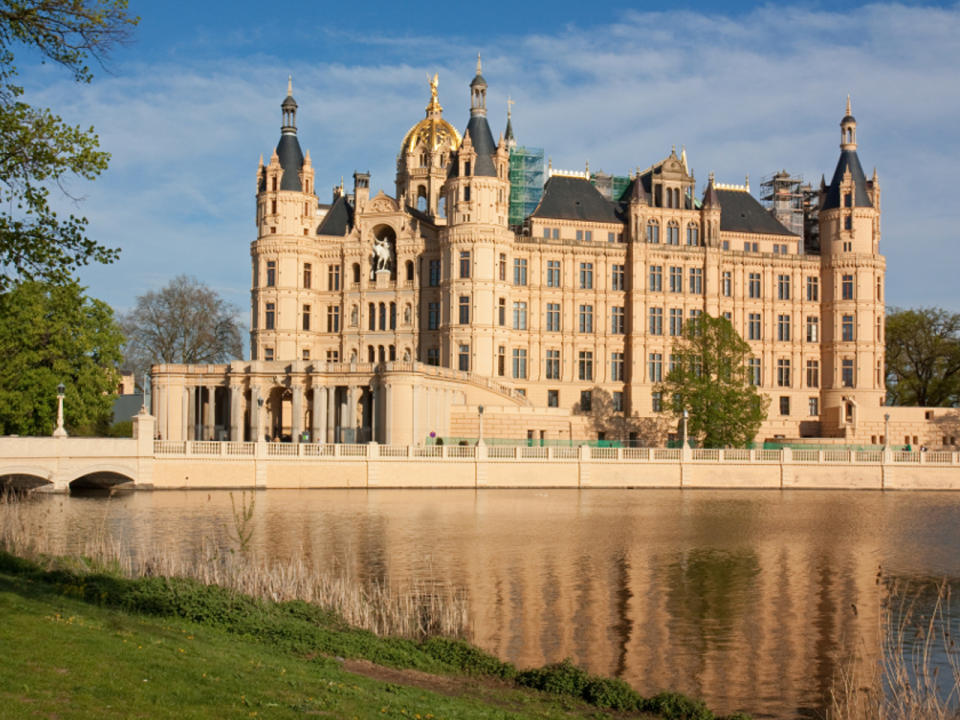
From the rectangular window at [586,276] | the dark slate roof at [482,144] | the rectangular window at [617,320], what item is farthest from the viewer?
the rectangular window at [617,320]

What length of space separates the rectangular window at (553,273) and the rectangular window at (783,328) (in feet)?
62.0

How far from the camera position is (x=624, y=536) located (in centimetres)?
3912

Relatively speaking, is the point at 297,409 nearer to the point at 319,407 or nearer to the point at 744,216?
the point at 319,407

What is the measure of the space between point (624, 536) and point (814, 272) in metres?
54.6

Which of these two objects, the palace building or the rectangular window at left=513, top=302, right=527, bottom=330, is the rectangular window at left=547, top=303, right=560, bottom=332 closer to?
the palace building

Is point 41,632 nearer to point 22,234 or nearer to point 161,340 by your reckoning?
point 22,234

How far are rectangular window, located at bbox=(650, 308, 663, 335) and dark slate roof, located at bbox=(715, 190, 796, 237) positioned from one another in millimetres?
9371

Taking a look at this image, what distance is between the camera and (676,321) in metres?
84.8

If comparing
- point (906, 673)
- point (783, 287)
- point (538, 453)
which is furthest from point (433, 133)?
point (906, 673)

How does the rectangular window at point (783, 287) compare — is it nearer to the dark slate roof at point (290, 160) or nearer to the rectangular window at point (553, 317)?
the rectangular window at point (553, 317)

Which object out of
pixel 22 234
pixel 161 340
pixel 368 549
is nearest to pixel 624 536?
pixel 368 549

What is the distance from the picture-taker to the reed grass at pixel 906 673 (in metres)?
16.1

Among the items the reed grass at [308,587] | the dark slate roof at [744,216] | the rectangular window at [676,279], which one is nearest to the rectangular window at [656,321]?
the rectangular window at [676,279]

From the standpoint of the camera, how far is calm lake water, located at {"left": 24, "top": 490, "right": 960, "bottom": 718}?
832 inches
